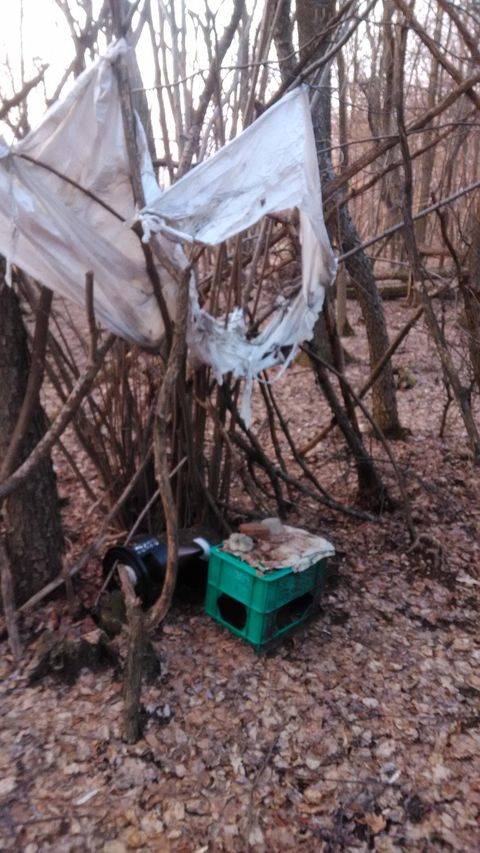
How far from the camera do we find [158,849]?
1.96 metres

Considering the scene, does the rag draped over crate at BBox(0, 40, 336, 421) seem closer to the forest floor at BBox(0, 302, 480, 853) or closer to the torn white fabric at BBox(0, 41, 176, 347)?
the torn white fabric at BBox(0, 41, 176, 347)

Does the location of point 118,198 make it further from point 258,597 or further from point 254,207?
point 258,597

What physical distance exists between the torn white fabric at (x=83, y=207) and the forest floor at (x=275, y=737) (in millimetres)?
1431

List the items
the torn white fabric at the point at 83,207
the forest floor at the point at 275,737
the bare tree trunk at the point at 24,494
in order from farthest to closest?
1. the bare tree trunk at the point at 24,494
2. the torn white fabric at the point at 83,207
3. the forest floor at the point at 275,737

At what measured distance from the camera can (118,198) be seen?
8.54ft

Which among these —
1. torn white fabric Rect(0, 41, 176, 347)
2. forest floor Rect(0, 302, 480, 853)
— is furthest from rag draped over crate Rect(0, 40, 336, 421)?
forest floor Rect(0, 302, 480, 853)

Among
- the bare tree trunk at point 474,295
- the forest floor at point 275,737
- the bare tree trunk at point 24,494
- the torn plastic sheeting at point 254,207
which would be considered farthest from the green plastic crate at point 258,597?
the bare tree trunk at point 474,295

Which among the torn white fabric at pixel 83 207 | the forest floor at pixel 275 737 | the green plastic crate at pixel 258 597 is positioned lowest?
the forest floor at pixel 275 737

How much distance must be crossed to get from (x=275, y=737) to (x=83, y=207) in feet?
6.98

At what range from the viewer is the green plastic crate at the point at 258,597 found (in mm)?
2742

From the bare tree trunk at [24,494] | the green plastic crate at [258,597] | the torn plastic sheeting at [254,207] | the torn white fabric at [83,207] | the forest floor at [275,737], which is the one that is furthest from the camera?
the bare tree trunk at [24,494]

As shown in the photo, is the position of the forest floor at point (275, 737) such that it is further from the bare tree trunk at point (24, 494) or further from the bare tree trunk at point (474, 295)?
the bare tree trunk at point (474, 295)

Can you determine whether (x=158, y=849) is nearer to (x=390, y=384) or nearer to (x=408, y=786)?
(x=408, y=786)

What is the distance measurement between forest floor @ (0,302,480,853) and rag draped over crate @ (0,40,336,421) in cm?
116
